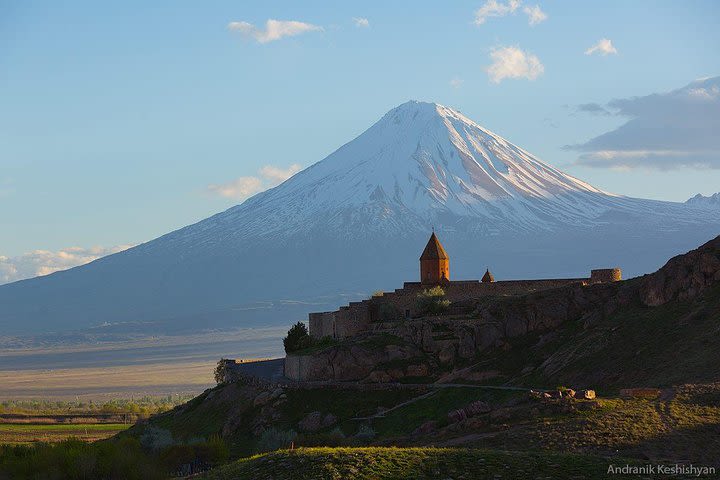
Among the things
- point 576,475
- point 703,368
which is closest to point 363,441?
point 703,368

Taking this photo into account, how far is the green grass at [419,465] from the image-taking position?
2862 cm

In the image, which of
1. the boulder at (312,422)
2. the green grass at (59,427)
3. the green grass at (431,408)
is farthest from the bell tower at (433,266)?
the green grass at (59,427)

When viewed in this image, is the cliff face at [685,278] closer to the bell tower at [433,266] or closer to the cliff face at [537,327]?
the cliff face at [537,327]

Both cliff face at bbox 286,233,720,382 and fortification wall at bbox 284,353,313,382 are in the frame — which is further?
fortification wall at bbox 284,353,313,382

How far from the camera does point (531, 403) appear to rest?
37.9 meters

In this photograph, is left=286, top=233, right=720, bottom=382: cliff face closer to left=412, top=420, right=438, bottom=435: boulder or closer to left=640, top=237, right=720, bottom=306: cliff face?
left=640, top=237, right=720, bottom=306: cliff face

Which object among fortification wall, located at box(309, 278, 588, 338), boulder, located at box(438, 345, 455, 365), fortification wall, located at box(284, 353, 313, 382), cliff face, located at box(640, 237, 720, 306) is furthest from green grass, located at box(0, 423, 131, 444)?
cliff face, located at box(640, 237, 720, 306)

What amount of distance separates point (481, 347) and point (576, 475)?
25.9 m

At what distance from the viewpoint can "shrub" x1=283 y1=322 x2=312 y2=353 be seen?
66438 millimetres

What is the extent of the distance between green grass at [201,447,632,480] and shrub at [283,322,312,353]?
34.9 meters

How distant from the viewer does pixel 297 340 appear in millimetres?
68688

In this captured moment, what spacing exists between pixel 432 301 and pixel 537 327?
9.30m

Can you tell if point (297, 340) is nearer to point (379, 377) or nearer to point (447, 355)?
point (379, 377)

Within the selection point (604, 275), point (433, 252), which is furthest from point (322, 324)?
point (604, 275)
